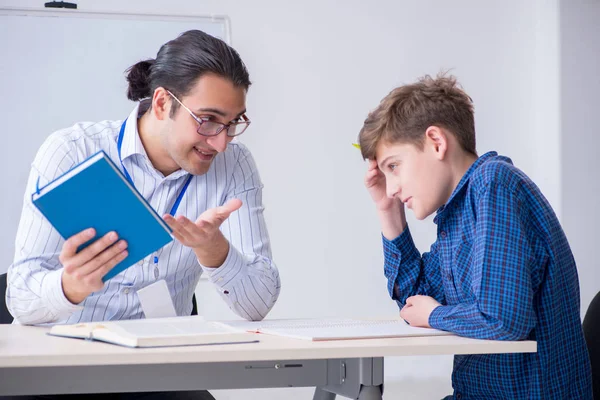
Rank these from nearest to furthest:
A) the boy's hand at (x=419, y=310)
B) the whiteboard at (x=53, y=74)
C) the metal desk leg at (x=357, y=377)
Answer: the metal desk leg at (x=357, y=377)
the boy's hand at (x=419, y=310)
the whiteboard at (x=53, y=74)

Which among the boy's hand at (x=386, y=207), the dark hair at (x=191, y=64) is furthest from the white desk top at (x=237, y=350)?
the dark hair at (x=191, y=64)

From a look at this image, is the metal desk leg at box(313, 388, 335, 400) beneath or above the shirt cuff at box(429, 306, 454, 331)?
beneath

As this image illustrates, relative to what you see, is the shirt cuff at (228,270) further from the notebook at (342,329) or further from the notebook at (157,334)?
the notebook at (157,334)

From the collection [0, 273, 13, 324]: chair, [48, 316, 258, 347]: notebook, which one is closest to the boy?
[48, 316, 258, 347]: notebook

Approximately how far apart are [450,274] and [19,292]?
94 centimetres

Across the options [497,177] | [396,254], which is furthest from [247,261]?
[497,177]

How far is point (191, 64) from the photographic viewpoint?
1744mm

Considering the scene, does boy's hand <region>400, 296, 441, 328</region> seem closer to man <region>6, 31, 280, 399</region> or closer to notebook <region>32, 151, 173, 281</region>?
man <region>6, 31, 280, 399</region>

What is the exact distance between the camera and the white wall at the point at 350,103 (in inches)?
132

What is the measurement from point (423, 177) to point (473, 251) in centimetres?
21

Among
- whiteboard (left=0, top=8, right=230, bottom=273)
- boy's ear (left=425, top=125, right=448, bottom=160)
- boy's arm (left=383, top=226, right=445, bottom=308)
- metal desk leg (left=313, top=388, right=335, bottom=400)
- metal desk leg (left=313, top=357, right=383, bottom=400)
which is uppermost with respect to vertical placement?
whiteboard (left=0, top=8, right=230, bottom=273)

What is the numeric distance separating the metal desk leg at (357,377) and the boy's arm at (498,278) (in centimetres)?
20

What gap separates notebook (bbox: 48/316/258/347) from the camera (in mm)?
Result: 1123

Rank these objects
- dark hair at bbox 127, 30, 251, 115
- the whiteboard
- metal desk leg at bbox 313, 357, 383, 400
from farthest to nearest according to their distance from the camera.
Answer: the whiteboard → dark hair at bbox 127, 30, 251, 115 → metal desk leg at bbox 313, 357, 383, 400
